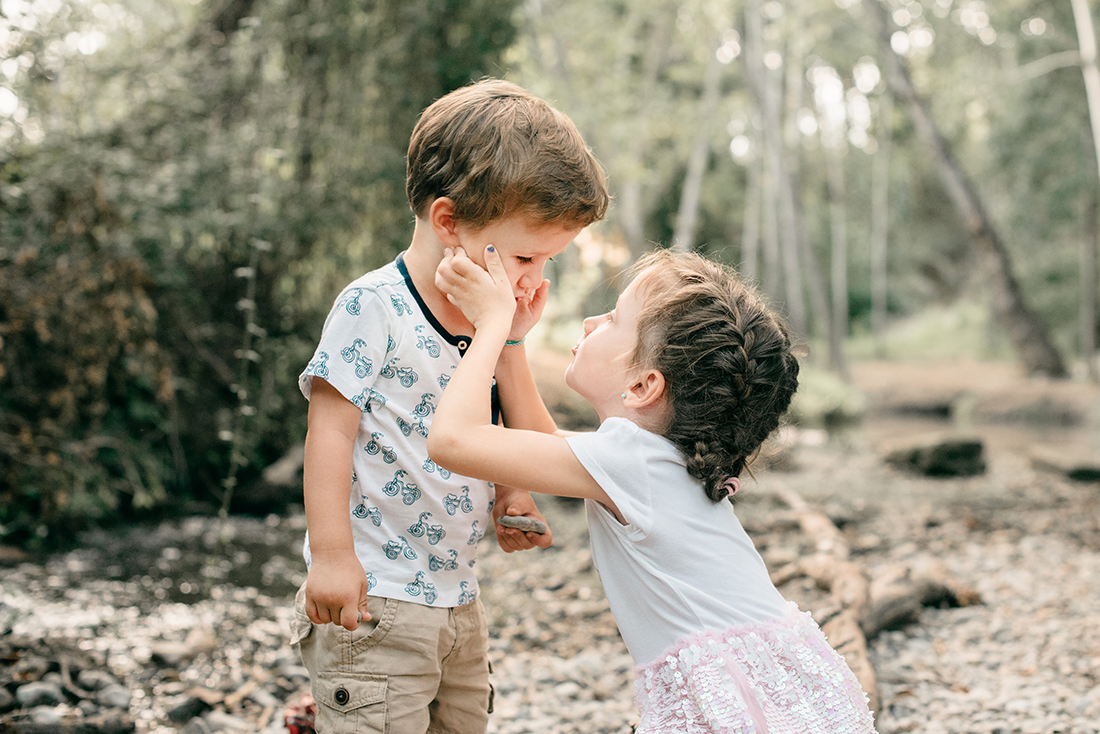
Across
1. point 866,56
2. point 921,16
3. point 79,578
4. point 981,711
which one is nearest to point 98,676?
point 79,578

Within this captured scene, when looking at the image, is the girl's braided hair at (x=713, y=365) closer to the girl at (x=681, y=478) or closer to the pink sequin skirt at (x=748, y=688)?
the girl at (x=681, y=478)

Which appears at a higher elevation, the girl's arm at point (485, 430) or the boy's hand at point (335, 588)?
the girl's arm at point (485, 430)

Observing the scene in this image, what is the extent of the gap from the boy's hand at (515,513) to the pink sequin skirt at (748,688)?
0.34m

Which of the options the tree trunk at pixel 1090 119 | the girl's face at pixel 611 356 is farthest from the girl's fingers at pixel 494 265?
the tree trunk at pixel 1090 119

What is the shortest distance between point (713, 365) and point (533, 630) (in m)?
2.41

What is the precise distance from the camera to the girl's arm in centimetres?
148

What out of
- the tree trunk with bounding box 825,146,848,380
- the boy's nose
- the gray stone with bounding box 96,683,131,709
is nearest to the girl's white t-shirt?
the boy's nose

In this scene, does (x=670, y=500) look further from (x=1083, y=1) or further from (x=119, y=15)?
(x=1083, y=1)

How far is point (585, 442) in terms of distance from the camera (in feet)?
5.08

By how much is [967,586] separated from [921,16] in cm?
1890

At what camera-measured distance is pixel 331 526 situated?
4.99ft

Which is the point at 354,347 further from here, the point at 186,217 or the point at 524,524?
the point at 186,217

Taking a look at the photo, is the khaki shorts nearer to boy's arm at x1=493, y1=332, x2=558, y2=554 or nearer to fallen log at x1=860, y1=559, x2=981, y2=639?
boy's arm at x1=493, y1=332, x2=558, y2=554

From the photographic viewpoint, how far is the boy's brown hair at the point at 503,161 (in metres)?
1.58
